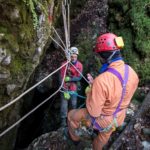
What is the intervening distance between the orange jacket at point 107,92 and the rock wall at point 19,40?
1414mm

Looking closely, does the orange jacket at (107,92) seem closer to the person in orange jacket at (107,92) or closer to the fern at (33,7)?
the person in orange jacket at (107,92)

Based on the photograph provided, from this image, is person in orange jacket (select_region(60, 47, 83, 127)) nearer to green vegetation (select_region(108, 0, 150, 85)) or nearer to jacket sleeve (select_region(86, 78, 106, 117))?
green vegetation (select_region(108, 0, 150, 85))

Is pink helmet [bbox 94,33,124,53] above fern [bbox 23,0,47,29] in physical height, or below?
below

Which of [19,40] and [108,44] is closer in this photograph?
[108,44]

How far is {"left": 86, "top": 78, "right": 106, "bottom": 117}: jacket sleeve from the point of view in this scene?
470 cm

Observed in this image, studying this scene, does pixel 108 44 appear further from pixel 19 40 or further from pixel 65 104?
pixel 65 104

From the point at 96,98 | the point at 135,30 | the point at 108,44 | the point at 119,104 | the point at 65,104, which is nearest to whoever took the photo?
the point at 96,98

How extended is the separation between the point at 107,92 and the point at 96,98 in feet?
0.64

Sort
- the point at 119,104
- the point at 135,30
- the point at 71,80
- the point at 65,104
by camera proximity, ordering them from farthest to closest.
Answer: the point at 135,30 < the point at 65,104 < the point at 71,80 < the point at 119,104

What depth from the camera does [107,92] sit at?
4.76 m

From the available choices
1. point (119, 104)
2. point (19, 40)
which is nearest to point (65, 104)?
point (119, 104)

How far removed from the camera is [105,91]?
4723mm

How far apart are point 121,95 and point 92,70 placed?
14.9ft

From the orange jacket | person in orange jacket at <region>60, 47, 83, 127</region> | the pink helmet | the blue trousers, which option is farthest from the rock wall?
the blue trousers
